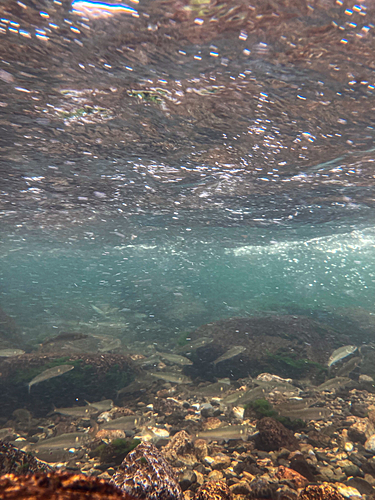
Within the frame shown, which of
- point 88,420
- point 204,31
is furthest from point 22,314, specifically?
point 204,31

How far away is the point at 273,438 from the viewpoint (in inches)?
263

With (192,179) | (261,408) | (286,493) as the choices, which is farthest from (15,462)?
(192,179)

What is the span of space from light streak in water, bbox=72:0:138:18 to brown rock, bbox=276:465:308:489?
29.2 ft

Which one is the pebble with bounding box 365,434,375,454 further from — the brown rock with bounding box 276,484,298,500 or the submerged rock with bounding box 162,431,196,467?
the submerged rock with bounding box 162,431,196,467

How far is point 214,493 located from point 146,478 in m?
1.18

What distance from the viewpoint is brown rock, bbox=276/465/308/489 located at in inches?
207

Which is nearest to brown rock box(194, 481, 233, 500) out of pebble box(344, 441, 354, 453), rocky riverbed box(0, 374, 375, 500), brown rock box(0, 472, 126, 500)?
rocky riverbed box(0, 374, 375, 500)

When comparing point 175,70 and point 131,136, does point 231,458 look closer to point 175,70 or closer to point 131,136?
point 175,70

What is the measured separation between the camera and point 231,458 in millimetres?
6332

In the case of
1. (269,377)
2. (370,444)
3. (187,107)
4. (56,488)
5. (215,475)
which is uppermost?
(187,107)

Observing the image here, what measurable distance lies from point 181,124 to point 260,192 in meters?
7.82

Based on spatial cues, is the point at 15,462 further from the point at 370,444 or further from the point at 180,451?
the point at 370,444

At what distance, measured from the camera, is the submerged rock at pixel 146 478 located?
4.04 meters

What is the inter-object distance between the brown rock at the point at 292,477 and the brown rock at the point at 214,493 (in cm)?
156
